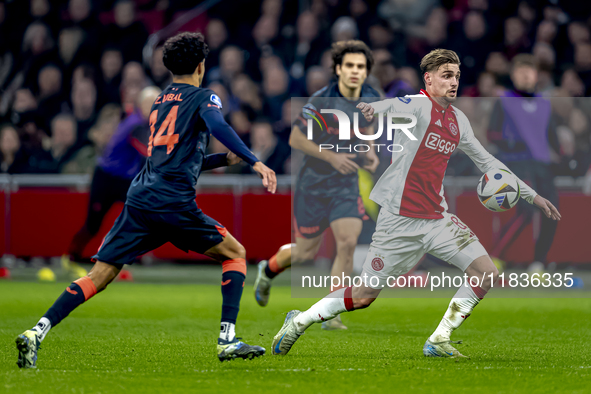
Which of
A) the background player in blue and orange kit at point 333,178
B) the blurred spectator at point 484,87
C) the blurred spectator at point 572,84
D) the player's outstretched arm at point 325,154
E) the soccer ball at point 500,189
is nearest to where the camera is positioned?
the soccer ball at point 500,189

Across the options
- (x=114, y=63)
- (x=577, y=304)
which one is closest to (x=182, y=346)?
(x=577, y=304)

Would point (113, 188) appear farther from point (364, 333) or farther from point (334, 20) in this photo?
point (334, 20)

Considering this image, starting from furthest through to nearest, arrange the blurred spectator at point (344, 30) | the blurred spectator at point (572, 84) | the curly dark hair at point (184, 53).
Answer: the blurred spectator at point (344, 30) → the blurred spectator at point (572, 84) → the curly dark hair at point (184, 53)

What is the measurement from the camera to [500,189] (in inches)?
212

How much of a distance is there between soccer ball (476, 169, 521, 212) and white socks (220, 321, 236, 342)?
6.51 feet

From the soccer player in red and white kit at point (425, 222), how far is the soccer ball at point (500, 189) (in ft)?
0.52

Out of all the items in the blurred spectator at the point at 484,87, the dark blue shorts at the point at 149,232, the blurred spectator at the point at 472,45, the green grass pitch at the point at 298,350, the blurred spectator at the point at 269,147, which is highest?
the blurred spectator at the point at 472,45

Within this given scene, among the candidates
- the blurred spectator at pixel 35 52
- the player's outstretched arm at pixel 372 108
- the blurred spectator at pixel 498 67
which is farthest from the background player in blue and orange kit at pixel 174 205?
the blurred spectator at pixel 35 52

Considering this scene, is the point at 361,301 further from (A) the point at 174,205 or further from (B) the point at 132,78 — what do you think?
(B) the point at 132,78

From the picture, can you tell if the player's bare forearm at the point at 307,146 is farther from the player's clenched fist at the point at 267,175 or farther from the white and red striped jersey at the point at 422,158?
the player's clenched fist at the point at 267,175

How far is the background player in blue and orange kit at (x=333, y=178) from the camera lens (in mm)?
6375

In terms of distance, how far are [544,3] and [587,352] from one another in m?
9.89

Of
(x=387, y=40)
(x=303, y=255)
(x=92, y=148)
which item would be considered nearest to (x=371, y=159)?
(x=303, y=255)

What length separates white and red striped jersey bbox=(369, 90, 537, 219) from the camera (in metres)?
5.14
